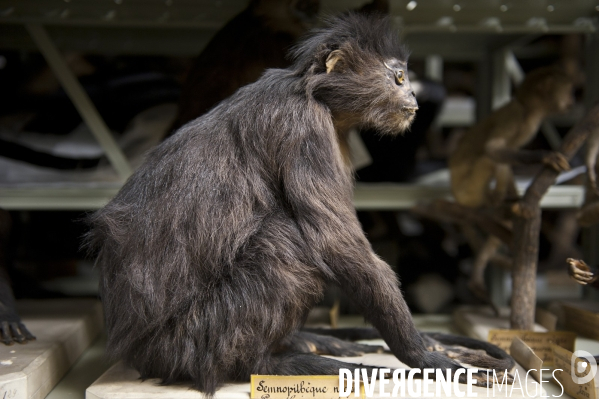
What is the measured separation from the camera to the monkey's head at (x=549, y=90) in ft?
7.44

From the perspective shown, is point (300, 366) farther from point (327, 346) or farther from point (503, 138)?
point (503, 138)

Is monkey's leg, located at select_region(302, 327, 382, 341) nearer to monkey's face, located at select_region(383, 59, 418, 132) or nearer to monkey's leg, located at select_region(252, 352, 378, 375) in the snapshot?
monkey's leg, located at select_region(252, 352, 378, 375)

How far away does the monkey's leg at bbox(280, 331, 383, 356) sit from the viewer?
5.70 feet

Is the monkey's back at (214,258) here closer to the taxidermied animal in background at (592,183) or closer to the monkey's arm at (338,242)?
the monkey's arm at (338,242)

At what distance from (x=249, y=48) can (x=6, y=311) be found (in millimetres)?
1234

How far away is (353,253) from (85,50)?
2009mm

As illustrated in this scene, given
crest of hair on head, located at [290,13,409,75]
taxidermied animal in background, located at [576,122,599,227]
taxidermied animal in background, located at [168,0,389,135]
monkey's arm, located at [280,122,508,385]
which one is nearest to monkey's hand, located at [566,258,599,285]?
taxidermied animal in background, located at [576,122,599,227]

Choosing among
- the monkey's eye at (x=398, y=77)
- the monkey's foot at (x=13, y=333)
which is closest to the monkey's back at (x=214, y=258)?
the monkey's eye at (x=398, y=77)

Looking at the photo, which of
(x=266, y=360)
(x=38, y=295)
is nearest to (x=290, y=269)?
(x=266, y=360)

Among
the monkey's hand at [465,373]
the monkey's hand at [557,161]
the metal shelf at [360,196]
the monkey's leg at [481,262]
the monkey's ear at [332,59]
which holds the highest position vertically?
the monkey's ear at [332,59]

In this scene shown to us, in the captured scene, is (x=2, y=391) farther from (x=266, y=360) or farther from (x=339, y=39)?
(x=339, y=39)

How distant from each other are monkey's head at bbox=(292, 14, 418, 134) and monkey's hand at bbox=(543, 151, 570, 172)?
0.68 metres

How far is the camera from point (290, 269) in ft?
4.51

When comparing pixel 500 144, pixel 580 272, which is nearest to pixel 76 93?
pixel 500 144
